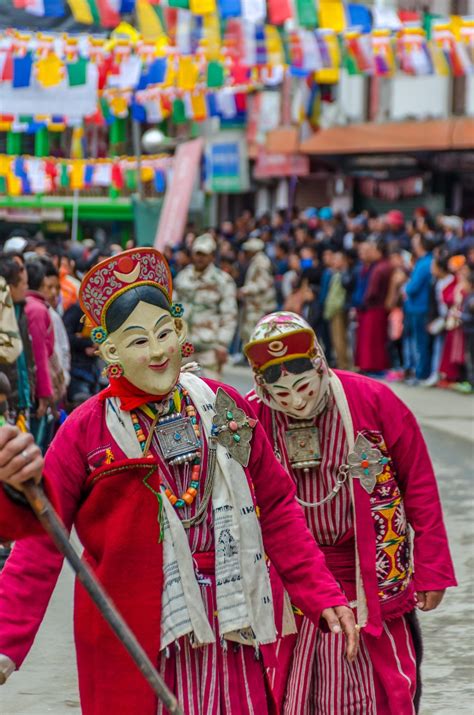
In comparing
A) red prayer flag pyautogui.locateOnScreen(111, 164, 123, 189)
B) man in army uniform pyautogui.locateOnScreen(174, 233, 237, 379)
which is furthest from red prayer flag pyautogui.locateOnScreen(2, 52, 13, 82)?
red prayer flag pyautogui.locateOnScreen(111, 164, 123, 189)

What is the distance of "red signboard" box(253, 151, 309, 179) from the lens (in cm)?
3203

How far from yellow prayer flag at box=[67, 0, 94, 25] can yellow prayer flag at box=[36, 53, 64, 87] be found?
Answer: 3208mm

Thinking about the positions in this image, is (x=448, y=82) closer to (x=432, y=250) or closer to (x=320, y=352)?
(x=432, y=250)

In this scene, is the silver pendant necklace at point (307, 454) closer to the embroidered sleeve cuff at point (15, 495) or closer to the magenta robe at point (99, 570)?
the magenta robe at point (99, 570)

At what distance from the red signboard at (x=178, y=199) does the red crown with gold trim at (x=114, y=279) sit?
21.5 metres

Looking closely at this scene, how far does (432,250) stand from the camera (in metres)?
17.2

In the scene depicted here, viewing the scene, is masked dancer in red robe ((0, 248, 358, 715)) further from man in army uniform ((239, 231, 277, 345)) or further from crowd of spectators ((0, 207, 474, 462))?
man in army uniform ((239, 231, 277, 345))

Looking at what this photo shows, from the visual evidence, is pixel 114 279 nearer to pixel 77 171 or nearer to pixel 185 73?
pixel 185 73

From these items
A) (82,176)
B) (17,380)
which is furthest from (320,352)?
(82,176)

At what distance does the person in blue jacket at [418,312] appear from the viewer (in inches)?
667

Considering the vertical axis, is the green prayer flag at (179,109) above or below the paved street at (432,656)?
below

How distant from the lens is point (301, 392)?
4.91 metres

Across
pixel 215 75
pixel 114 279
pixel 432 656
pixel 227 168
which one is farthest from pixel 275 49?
pixel 227 168

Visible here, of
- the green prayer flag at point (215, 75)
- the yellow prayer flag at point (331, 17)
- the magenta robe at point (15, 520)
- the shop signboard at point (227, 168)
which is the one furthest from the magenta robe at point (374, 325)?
the shop signboard at point (227, 168)
